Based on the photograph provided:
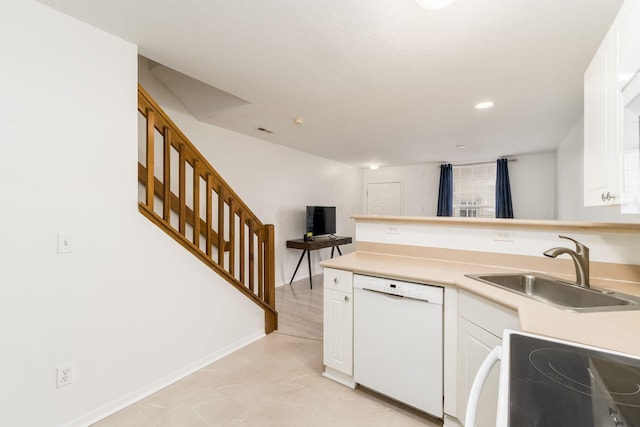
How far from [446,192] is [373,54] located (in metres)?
4.85

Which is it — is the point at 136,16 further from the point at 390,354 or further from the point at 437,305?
the point at 390,354

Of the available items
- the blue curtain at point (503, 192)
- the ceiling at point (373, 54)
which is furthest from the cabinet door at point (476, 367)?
the blue curtain at point (503, 192)

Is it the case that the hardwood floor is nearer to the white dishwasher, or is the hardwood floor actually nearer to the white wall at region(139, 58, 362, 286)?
the white wall at region(139, 58, 362, 286)

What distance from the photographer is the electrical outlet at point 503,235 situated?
1855 mm

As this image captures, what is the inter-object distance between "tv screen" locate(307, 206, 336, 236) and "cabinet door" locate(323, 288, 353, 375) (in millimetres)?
2865

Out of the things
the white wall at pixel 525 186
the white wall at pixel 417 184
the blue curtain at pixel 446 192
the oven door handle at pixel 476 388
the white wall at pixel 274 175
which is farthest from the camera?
the white wall at pixel 417 184

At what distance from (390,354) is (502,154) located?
199 inches

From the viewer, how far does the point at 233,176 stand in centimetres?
395

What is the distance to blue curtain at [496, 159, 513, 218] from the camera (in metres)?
5.50

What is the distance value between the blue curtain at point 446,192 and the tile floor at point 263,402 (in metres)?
4.79

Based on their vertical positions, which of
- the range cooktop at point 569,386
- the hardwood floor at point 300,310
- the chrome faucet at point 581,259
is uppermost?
the chrome faucet at point 581,259

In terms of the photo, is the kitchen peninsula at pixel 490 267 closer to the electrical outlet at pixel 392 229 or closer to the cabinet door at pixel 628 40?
the electrical outlet at pixel 392 229

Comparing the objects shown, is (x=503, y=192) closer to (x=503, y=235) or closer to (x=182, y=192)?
(x=503, y=235)

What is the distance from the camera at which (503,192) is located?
5547 millimetres
